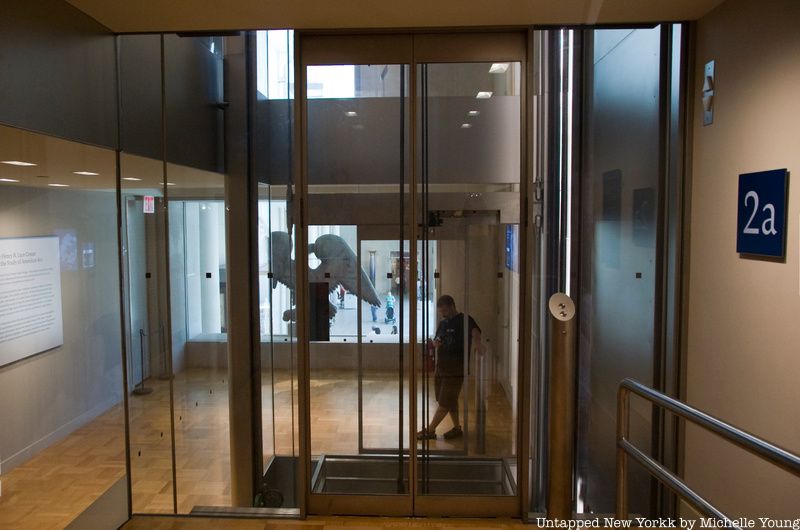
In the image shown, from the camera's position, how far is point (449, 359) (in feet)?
11.5

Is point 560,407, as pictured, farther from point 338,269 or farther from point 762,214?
point 338,269

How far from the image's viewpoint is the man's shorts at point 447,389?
138 inches

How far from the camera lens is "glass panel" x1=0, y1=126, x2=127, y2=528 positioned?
2514 mm

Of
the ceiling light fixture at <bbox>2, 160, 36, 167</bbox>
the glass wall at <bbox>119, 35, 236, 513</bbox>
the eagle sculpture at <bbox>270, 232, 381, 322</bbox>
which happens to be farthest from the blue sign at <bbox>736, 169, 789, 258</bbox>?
the ceiling light fixture at <bbox>2, 160, 36, 167</bbox>

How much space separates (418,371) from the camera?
3486mm

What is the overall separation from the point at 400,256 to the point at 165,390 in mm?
2054

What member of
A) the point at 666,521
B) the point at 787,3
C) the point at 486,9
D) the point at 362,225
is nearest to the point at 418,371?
the point at 362,225

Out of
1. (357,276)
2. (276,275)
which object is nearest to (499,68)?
(357,276)

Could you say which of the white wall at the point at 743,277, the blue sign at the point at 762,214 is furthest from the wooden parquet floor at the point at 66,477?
the blue sign at the point at 762,214

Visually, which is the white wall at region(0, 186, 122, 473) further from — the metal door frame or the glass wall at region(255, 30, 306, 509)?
the metal door frame

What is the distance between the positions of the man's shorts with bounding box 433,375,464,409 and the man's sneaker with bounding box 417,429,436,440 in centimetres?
20

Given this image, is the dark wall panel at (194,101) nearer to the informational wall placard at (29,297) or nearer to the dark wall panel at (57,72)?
the dark wall panel at (57,72)

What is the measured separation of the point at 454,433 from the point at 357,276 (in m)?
1.20

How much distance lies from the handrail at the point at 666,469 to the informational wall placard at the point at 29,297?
2.75m
